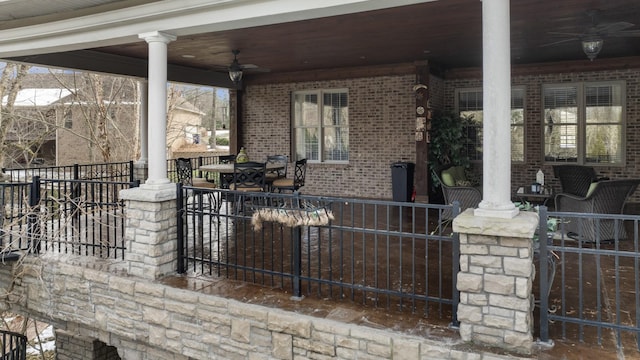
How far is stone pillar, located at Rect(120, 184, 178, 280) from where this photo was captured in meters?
4.81

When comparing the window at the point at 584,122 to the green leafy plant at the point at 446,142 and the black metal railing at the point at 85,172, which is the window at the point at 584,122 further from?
the black metal railing at the point at 85,172

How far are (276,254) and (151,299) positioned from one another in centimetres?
145

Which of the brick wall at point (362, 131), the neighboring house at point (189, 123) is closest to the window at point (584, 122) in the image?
the brick wall at point (362, 131)

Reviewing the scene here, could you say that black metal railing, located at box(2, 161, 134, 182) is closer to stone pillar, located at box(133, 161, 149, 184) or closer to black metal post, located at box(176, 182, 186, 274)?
stone pillar, located at box(133, 161, 149, 184)

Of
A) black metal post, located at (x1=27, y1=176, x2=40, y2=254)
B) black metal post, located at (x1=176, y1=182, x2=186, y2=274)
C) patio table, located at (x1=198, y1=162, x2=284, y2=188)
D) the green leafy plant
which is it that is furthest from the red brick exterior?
black metal post, located at (x1=27, y1=176, x2=40, y2=254)

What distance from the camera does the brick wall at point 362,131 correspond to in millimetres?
9836

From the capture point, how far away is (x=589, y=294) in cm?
411

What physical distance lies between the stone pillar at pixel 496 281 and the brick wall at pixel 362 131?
21.4ft

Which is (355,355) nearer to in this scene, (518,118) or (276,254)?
(276,254)

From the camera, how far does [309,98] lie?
1107cm

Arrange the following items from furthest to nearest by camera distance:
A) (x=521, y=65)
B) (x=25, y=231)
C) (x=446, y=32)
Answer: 1. (x=521, y=65)
2. (x=446, y=32)
3. (x=25, y=231)

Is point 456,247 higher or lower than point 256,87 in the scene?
lower

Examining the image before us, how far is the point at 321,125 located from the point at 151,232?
656cm

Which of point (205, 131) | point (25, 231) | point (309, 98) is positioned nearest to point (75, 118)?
point (205, 131)
